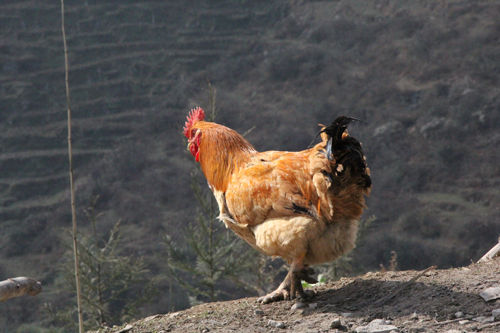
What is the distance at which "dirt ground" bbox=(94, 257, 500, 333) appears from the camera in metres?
4.21

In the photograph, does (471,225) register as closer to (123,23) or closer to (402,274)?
(402,274)

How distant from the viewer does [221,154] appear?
5.66 meters

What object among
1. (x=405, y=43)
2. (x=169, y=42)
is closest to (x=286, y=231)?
(x=405, y=43)

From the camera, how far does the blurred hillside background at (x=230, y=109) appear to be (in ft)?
73.5

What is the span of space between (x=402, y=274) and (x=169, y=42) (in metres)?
32.4

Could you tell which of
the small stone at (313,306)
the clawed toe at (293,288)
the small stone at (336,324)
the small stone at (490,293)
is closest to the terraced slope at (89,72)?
the clawed toe at (293,288)

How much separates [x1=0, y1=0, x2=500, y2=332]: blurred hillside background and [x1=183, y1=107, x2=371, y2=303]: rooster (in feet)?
47.9

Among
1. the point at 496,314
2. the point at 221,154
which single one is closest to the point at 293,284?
the point at 221,154

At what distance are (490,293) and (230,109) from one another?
87.4 ft

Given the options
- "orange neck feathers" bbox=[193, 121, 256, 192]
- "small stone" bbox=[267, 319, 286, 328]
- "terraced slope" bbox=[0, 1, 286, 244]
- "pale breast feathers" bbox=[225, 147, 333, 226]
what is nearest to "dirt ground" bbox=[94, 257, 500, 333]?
"small stone" bbox=[267, 319, 286, 328]

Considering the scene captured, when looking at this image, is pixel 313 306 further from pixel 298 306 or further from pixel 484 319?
pixel 484 319

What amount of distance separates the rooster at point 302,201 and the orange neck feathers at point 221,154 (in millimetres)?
101

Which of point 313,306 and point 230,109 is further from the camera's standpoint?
point 230,109

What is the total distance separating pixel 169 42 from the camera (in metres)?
35.8
